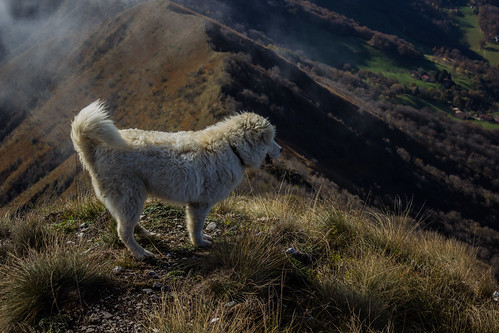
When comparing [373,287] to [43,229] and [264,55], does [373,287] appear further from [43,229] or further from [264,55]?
[264,55]

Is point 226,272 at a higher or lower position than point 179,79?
higher

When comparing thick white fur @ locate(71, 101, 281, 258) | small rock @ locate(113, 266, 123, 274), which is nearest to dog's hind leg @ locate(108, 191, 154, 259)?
thick white fur @ locate(71, 101, 281, 258)

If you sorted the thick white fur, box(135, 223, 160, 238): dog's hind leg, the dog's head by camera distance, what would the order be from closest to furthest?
the thick white fur → box(135, 223, 160, 238): dog's hind leg → the dog's head

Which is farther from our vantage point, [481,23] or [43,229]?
[481,23]

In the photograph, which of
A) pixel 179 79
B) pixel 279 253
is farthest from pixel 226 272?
pixel 179 79

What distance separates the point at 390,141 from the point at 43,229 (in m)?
59.6

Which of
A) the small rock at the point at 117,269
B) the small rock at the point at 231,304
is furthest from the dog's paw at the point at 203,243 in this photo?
the small rock at the point at 231,304

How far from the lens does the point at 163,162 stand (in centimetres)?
437

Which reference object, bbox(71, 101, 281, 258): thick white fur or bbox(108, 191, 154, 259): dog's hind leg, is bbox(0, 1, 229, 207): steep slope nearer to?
bbox(71, 101, 281, 258): thick white fur

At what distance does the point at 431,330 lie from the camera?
3.74 metres

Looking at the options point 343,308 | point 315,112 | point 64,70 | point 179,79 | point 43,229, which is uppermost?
point 343,308

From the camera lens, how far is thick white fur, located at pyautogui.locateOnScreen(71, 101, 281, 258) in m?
4.14

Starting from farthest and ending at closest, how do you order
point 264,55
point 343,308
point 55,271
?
point 264,55 < point 343,308 < point 55,271

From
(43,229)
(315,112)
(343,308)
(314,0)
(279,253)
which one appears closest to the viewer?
(343,308)
